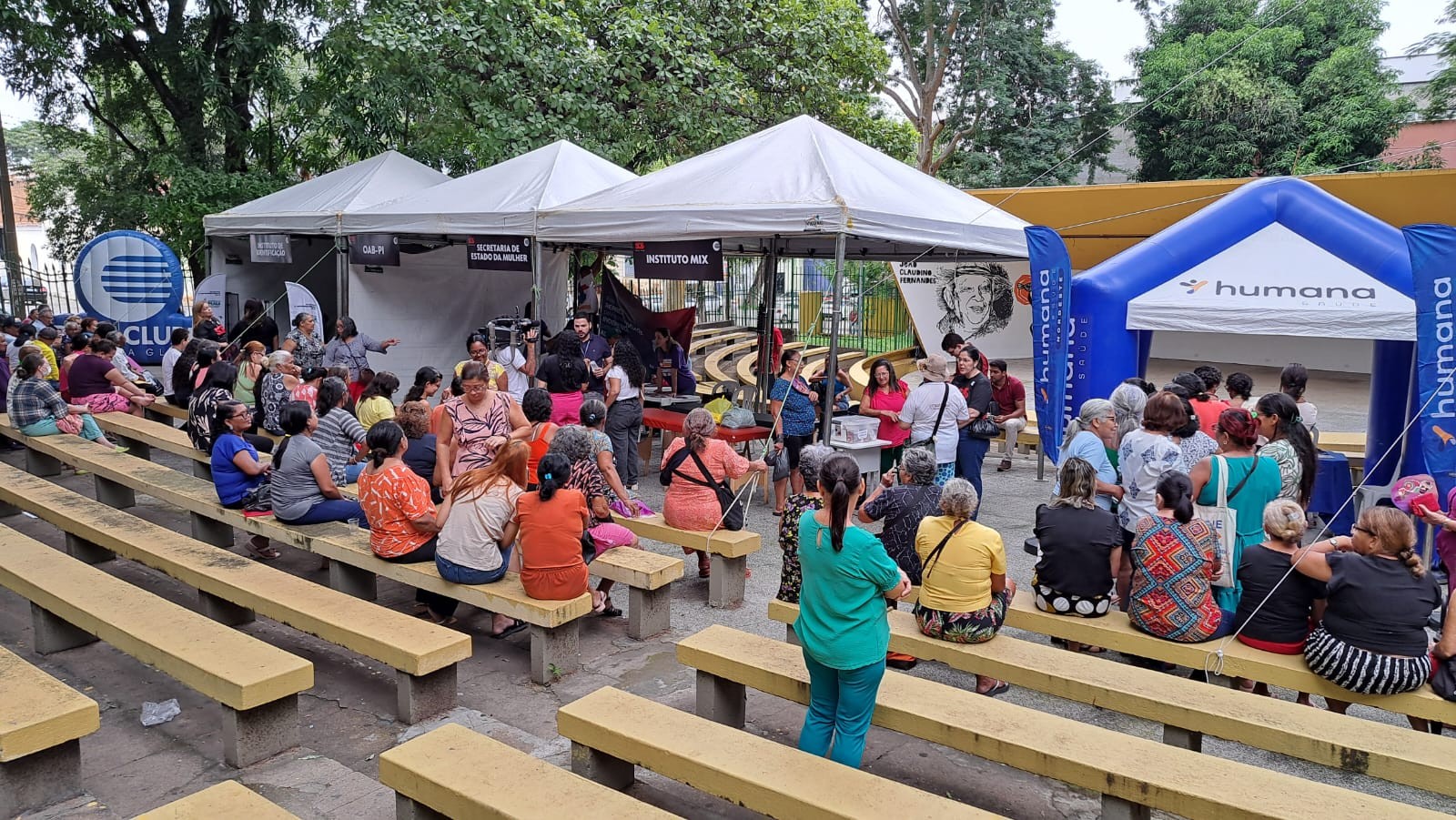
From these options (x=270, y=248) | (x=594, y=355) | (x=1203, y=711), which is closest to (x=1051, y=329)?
(x=594, y=355)

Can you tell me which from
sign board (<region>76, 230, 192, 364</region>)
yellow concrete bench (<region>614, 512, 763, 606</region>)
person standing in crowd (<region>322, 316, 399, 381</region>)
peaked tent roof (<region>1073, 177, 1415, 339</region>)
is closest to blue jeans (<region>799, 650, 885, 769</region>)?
yellow concrete bench (<region>614, 512, 763, 606</region>)

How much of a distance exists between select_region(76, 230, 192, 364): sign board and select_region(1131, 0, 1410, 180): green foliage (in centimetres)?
2153

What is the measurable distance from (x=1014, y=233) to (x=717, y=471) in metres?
4.33

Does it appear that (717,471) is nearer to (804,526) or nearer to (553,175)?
(804,526)

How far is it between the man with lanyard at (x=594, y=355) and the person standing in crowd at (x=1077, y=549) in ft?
14.5

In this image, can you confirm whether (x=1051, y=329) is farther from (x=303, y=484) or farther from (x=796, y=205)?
(x=303, y=484)

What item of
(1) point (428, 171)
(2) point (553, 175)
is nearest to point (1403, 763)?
(2) point (553, 175)

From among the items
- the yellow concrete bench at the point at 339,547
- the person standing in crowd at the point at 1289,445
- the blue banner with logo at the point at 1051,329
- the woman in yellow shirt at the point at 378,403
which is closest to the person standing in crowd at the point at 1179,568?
the person standing in crowd at the point at 1289,445

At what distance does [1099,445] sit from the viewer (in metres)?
5.79

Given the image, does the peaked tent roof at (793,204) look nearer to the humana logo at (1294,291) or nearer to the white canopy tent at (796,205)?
the white canopy tent at (796,205)

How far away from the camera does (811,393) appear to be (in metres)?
8.30

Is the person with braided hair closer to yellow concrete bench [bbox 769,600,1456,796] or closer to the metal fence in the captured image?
yellow concrete bench [bbox 769,600,1456,796]

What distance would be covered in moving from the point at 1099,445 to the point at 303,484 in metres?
4.75

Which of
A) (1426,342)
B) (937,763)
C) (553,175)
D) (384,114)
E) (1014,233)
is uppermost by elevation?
(384,114)
